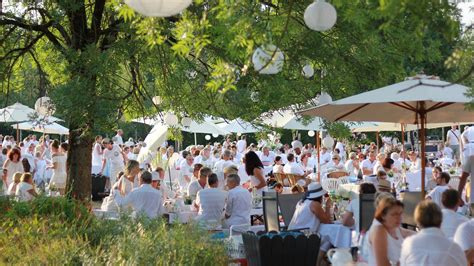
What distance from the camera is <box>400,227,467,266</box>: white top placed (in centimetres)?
653

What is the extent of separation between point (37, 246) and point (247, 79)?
15.9 ft

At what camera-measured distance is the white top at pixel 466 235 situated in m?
8.29

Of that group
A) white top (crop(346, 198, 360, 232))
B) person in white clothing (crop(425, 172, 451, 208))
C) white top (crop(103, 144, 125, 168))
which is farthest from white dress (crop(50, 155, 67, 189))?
white top (crop(346, 198, 360, 232))

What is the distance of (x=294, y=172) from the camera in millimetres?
22188

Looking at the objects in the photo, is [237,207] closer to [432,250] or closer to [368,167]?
[432,250]

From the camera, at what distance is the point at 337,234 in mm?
11125

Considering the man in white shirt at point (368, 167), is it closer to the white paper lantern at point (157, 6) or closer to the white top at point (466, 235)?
the white top at point (466, 235)

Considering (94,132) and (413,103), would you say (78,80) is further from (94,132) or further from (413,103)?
(413,103)

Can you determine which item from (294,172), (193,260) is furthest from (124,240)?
(294,172)

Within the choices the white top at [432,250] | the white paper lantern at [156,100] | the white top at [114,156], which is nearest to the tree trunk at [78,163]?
the white paper lantern at [156,100]

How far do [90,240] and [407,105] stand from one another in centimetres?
477

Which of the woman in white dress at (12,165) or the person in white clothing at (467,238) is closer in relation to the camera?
the person in white clothing at (467,238)

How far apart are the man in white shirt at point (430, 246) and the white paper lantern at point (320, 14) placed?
2.01 metres

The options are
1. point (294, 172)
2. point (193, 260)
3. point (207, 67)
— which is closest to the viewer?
point (193, 260)
